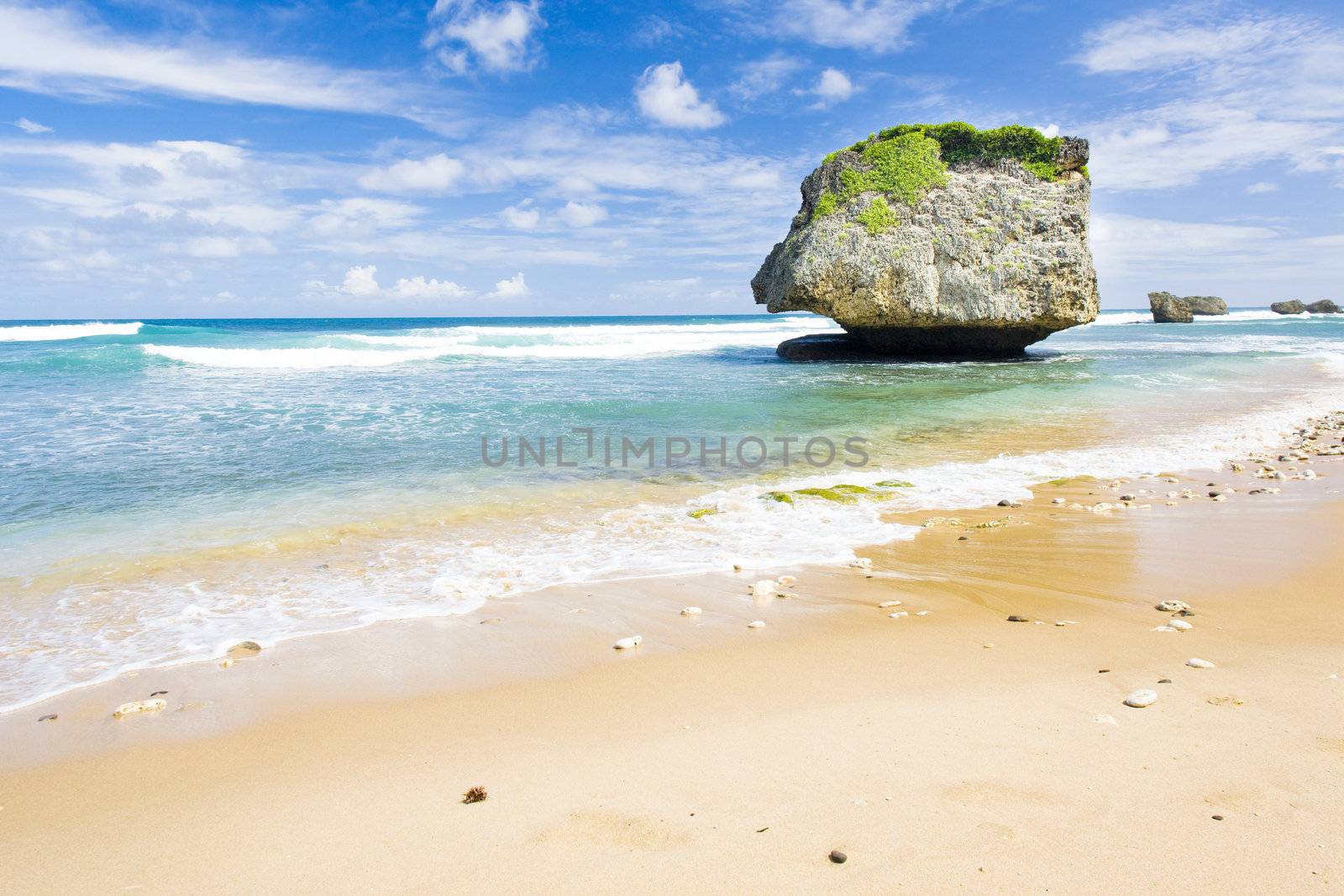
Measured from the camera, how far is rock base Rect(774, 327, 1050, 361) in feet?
82.7

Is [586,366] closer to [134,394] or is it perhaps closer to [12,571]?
[134,394]

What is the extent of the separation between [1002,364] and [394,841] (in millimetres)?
25892

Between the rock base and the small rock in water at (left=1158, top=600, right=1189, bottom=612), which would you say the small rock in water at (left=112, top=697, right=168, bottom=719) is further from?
the rock base

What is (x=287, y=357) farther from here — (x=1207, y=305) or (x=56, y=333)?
(x=1207, y=305)

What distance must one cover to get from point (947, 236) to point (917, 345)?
4902mm

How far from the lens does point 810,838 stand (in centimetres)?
243

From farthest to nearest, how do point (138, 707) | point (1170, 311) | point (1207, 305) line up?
1. point (1207, 305)
2. point (1170, 311)
3. point (138, 707)

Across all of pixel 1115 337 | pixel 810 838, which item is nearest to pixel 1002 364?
pixel 1115 337

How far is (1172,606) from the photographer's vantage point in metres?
4.59

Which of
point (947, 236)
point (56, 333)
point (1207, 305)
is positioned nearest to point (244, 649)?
point (947, 236)

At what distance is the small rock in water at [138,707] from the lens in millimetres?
3604

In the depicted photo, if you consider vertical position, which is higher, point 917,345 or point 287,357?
point 917,345

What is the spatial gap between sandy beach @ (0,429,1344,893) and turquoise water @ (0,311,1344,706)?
3.15 ft

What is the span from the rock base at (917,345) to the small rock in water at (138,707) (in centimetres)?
2406
